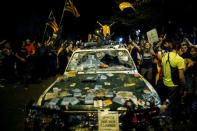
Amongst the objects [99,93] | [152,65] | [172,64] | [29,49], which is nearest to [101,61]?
[99,93]

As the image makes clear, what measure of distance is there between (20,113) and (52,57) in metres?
6.88

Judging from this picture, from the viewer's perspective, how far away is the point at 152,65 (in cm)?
719

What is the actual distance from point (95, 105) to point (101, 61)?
1.90 metres

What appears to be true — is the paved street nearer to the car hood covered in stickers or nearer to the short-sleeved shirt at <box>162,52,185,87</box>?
the car hood covered in stickers

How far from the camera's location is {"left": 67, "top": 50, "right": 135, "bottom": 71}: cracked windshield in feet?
13.2

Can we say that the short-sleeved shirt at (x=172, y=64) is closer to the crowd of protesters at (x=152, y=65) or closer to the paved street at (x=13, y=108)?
the crowd of protesters at (x=152, y=65)

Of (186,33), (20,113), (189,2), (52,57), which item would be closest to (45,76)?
(52,57)

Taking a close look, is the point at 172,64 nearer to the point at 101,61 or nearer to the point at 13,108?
the point at 101,61

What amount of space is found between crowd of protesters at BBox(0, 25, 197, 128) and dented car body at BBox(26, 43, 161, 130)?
0.61 meters

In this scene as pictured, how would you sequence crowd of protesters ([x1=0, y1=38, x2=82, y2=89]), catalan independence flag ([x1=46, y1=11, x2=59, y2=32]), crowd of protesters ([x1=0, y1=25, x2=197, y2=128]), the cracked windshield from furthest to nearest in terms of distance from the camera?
catalan independence flag ([x1=46, y1=11, x2=59, y2=32]) → crowd of protesters ([x1=0, y1=38, x2=82, y2=89]) → the cracked windshield → crowd of protesters ([x1=0, y1=25, x2=197, y2=128])

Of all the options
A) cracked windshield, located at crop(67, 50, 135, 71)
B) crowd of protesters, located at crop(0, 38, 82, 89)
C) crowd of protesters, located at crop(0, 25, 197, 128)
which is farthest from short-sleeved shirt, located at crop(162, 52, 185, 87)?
crowd of protesters, located at crop(0, 38, 82, 89)

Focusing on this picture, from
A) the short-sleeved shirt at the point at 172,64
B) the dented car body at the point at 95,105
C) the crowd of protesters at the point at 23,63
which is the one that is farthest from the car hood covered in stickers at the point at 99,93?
the crowd of protesters at the point at 23,63

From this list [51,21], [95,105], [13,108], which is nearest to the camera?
[95,105]

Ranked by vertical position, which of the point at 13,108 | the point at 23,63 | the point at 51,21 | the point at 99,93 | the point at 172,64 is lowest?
the point at 13,108
